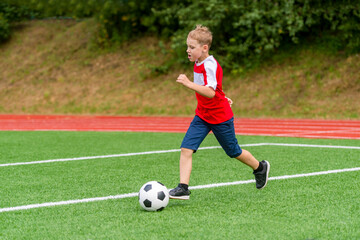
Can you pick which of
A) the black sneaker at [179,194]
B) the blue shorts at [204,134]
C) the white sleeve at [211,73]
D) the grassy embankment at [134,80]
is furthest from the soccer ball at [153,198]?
the grassy embankment at [134,80]

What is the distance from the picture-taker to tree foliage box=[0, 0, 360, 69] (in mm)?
19234

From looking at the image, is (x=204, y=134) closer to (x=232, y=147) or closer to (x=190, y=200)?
(x=232, y=147)

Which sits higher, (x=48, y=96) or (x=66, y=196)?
(x=66, y=196)

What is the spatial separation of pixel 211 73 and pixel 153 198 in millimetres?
1296

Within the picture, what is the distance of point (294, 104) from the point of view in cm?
1856

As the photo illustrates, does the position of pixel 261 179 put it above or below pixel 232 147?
below

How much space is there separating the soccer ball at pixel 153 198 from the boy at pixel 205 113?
0.77 ft

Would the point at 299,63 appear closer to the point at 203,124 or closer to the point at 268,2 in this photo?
the point at 268,2

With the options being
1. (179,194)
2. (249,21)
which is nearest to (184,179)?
(179,194)

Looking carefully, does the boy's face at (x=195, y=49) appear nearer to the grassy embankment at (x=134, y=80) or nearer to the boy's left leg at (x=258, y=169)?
the boy's left leg at (x=258, y=169)

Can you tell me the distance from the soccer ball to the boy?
236mm

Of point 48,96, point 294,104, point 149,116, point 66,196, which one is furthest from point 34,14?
point 66,196

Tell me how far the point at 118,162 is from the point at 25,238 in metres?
4.04

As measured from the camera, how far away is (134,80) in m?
23.9
